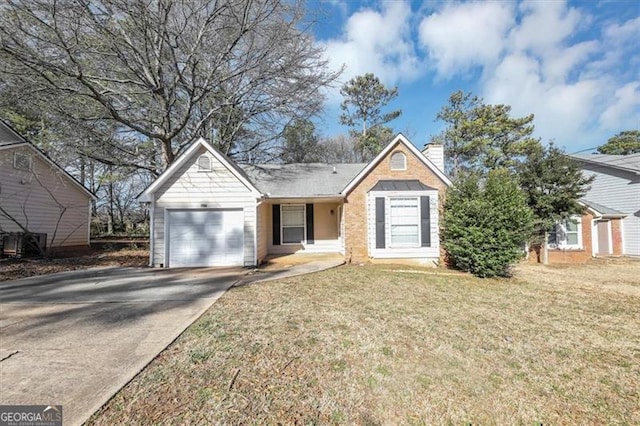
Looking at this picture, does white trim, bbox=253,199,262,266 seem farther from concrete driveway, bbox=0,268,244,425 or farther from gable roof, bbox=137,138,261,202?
concrete driveway, bbox=0,268,244,425

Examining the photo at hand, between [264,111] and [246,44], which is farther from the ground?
[246,44]

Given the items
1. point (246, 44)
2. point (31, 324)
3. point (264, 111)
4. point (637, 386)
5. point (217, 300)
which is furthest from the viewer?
point (264, 111)

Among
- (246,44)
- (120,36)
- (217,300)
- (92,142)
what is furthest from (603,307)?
(92,142)

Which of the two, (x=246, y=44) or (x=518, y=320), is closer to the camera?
(x=518, y=320)

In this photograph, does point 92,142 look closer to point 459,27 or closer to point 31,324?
point 31,324

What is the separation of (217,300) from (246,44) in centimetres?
1105

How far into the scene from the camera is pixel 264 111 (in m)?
15.6

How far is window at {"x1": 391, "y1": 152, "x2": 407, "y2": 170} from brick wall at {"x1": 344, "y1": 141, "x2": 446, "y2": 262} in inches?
5.0

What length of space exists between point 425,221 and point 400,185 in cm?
174

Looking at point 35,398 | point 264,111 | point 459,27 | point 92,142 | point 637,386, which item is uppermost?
point 459,27

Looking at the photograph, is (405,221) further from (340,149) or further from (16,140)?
(340,149)

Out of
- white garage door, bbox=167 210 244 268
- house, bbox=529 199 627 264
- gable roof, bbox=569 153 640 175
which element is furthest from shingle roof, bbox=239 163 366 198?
gable roof, bbox=569 153 640 175

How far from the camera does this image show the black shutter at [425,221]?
11.4m

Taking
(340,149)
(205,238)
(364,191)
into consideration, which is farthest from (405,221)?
(340,149)
